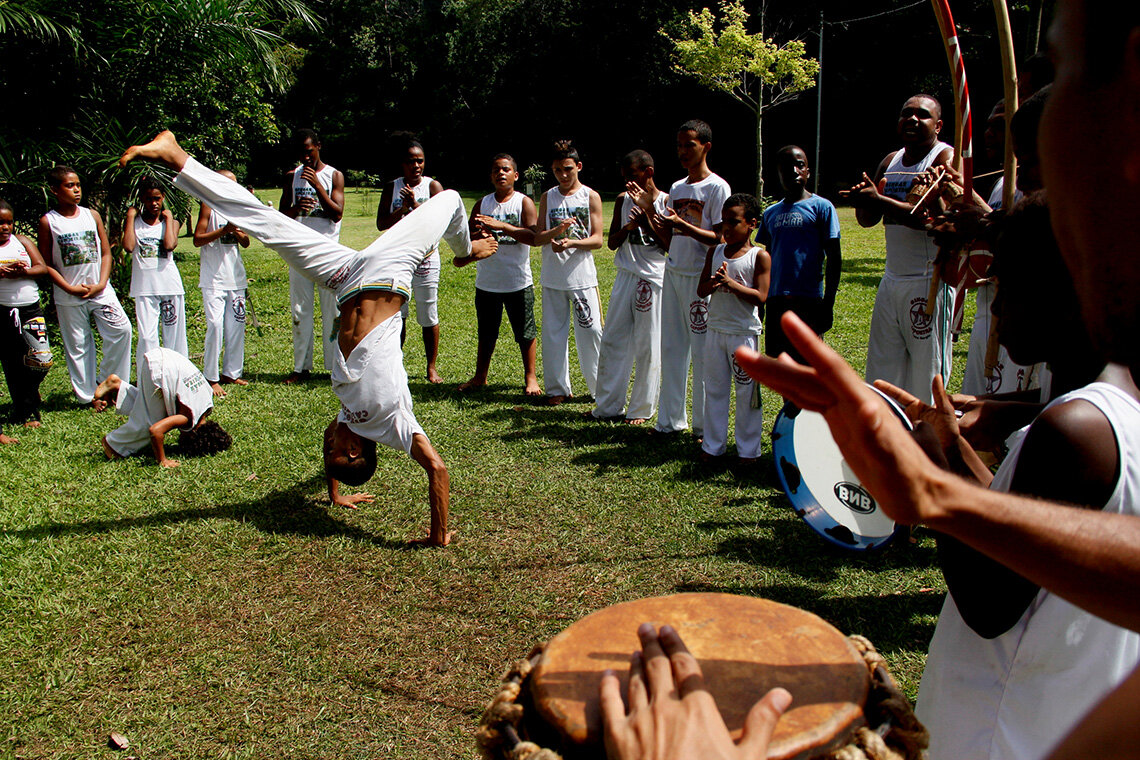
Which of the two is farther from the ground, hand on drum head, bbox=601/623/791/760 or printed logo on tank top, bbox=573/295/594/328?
printed logo on tank top, bbox=573/295/594/328

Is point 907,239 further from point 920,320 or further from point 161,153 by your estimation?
point 161,153

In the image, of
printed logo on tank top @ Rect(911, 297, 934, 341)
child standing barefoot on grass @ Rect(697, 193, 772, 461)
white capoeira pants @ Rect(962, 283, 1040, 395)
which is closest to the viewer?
white capoeira pants @ Rect(962, 283, 1040, 395)

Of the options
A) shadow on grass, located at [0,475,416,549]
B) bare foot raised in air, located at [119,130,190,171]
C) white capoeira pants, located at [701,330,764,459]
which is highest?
bare foot raised in air, located at [119,130,190,171]

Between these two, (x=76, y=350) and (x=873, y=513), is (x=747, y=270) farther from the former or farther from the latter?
(x=76, y=350)

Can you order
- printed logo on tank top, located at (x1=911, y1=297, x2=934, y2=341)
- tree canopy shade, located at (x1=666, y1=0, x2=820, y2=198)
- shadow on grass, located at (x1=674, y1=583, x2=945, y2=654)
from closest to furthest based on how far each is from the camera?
shadow on grass, located at (x1=674, y1=583, x2=945, y2=654)
printed logo on tank top, located at (x1=911, y1=297, x2=934, y2=341)
tree canopy shade, located at (x1=666, y1=0, x2=820, y2=198)

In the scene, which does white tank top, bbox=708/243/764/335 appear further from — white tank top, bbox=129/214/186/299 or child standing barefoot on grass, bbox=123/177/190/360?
white tank top, bbox=129/214/186/299

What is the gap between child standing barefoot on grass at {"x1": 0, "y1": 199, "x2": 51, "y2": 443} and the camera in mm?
6859

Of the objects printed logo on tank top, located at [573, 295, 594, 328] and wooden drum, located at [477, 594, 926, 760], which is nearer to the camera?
wooden drum, located at [477, 594, 926, 760]

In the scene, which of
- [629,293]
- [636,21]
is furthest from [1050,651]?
[636,21]

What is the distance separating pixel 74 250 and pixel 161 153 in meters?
3.99

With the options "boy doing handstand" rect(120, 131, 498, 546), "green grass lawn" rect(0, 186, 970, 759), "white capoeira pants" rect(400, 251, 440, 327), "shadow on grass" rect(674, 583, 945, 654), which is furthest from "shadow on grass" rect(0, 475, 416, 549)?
"white capoeira pants" rect(400, 251, 440, 327)

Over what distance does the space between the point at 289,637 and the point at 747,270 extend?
3.77 metres

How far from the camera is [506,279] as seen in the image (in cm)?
778

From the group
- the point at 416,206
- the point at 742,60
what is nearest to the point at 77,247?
the point at 416,206
